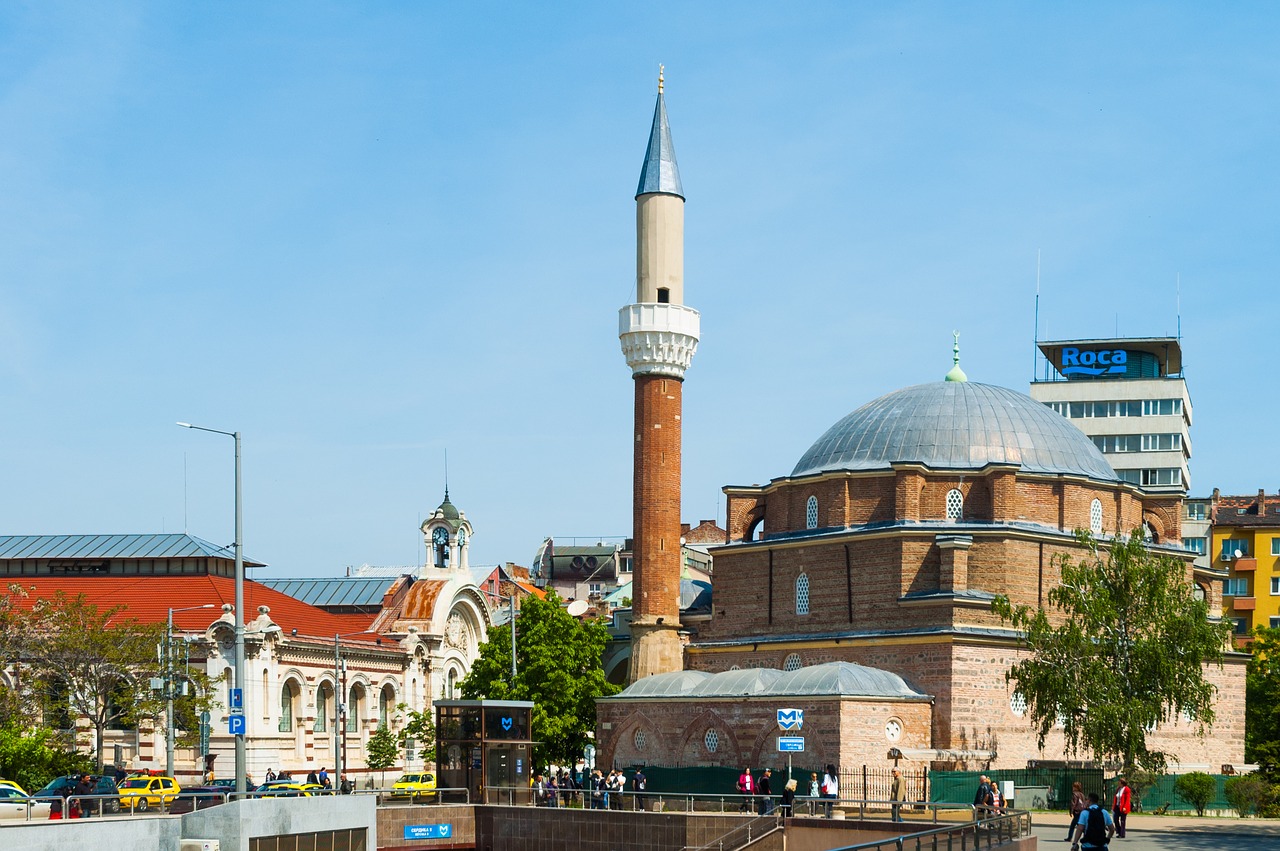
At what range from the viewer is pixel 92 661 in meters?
53.3

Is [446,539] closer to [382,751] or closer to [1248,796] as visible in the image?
[382,751]

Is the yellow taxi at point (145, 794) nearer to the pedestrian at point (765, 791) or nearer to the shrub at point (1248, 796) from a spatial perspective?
the pedestrian at point (765, 791)

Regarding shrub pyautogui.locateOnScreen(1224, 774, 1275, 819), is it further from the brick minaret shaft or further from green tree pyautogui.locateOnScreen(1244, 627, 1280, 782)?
the brick minaret shaft

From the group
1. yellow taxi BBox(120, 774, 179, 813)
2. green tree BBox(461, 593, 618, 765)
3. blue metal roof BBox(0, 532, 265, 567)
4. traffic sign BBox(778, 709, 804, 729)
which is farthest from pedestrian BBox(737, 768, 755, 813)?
blue metal roof BBox(0, 532, 265, 567)

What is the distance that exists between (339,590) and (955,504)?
42.0 m

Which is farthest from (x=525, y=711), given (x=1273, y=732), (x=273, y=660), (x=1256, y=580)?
(x=1256, y=580)

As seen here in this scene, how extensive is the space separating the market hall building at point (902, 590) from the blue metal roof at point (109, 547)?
21340mm

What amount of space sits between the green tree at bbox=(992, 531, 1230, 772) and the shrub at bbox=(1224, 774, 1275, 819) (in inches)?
96.8

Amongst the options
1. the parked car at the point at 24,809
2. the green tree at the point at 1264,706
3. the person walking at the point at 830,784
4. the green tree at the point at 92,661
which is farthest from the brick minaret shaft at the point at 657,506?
the parked car at the point at 24,809

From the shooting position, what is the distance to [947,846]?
24641 mm

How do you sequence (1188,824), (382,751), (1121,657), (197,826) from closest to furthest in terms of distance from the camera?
(197,826), (1188,824), (1121,657), (382,751)

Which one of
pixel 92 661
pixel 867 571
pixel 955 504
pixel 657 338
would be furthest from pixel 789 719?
pixel 92 661

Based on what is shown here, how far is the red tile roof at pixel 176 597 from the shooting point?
61656 mm

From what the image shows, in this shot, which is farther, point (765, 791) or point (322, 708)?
point (322, 708)
